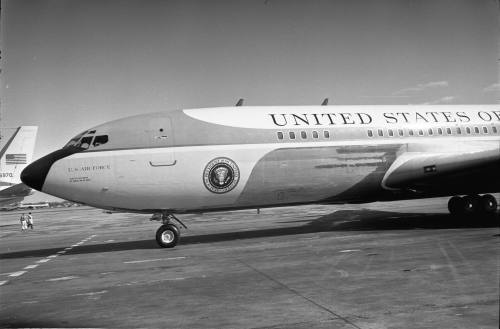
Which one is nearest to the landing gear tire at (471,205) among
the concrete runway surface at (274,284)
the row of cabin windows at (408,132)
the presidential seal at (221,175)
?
the row of cabin windows at (408,132)

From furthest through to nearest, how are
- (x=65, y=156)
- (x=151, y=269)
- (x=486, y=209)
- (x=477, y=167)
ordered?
(x=486, y=209), (x=477, y=167), (x=65, y=156), (x=151, y=269)

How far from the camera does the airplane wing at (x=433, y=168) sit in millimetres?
16844

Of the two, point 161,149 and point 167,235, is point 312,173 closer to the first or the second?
point 161,149

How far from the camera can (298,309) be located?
745cm

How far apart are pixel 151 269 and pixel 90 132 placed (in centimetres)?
617

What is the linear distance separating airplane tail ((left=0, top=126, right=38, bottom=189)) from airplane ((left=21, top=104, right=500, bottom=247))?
94.2ft

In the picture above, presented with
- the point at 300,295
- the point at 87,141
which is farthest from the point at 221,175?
the point at 300,295

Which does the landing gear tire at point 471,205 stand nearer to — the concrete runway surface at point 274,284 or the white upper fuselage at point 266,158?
the white upper fuselage at point 266,158

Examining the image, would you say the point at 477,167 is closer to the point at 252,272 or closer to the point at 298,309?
the point at 252,272

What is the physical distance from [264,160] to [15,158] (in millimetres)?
32770

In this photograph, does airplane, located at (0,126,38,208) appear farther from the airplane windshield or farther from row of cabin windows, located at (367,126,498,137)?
row of cabin windows, located at (367,126,498,137)

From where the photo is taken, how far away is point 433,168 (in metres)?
17.4

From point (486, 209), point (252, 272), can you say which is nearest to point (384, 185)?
point (486, 209)

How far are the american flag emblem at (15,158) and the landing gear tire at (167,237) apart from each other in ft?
100
